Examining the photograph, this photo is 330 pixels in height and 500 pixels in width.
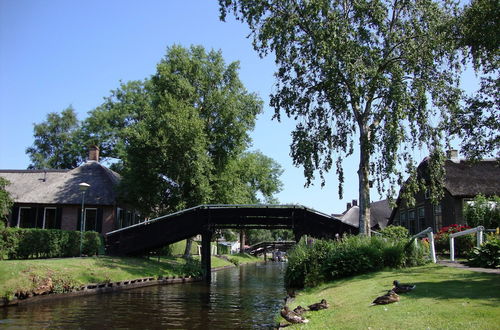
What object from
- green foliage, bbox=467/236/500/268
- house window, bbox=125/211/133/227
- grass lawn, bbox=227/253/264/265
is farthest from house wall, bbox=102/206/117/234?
green foliage, bbox=467/236/500/268

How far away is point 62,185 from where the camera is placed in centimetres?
3919

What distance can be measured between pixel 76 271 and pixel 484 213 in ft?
75.9

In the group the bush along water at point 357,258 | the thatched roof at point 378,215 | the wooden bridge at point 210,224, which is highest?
the thatched roof at point 378,215

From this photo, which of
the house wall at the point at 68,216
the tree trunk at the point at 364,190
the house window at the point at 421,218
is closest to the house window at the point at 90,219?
the house wall at the point at 68,216

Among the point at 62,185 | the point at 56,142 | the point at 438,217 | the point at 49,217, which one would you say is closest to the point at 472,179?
the point at 438,217

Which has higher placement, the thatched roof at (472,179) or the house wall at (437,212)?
the thatched roof at (472,179)

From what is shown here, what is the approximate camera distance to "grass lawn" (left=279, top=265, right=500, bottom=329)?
8164 millimetres

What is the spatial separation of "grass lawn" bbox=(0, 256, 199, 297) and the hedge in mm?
2671

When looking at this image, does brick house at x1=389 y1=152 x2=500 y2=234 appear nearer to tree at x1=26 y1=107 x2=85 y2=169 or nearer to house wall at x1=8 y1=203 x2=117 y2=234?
house wall at x1=8 y1=203 x2=117 y2=234

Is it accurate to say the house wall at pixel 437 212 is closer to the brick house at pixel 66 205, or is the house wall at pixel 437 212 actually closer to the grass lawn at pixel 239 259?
the grass lawn at pixel 239 259

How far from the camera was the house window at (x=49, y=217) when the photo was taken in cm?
3769

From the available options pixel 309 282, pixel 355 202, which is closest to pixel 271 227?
pixel 309 282

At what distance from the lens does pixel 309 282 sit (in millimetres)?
18656

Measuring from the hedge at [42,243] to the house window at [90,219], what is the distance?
25.8 ft
